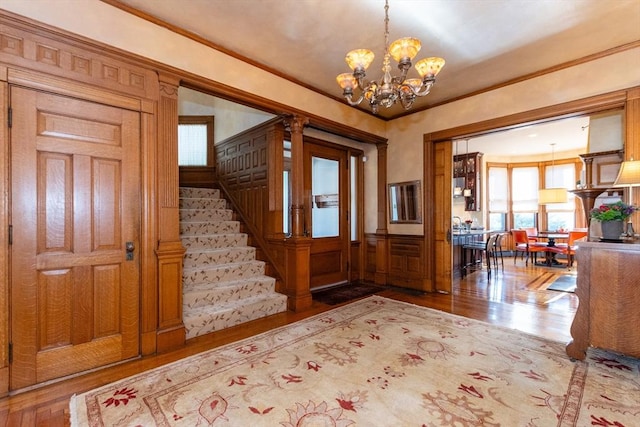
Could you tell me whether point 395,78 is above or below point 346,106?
below

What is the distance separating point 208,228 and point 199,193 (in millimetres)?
Result: 1181

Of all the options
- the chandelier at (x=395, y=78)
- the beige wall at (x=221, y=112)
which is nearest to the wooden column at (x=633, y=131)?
the chandelier at (x=395, y=78)

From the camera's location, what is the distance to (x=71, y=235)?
2332mm

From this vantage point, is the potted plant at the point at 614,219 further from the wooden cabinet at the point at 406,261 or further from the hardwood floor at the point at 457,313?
the wooden cabinet at the point at 406,261

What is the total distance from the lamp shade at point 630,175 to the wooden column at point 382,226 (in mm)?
3110

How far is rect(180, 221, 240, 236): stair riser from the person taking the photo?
4.26 m

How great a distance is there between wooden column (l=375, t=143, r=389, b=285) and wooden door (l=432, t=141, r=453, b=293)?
88 cm

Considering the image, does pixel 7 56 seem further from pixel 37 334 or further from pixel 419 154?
pixel 419 154

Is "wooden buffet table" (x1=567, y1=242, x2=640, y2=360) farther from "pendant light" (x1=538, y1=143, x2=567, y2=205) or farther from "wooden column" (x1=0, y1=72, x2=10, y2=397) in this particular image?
"pendant light" (x1=538, y1=143, x2=567, y2=205)

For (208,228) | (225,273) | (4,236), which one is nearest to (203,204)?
(208,228)

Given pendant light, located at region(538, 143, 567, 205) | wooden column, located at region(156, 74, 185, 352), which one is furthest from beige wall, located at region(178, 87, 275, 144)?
pendant light, located at region(538, 143, 567, 205)

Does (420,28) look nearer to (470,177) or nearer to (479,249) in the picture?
(479,249)

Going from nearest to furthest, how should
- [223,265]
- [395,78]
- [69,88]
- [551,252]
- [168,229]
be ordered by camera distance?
[69,88]
[395,78]
[168,229]
[223,265]
[551,252]

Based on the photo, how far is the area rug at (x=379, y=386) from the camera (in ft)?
5.88
